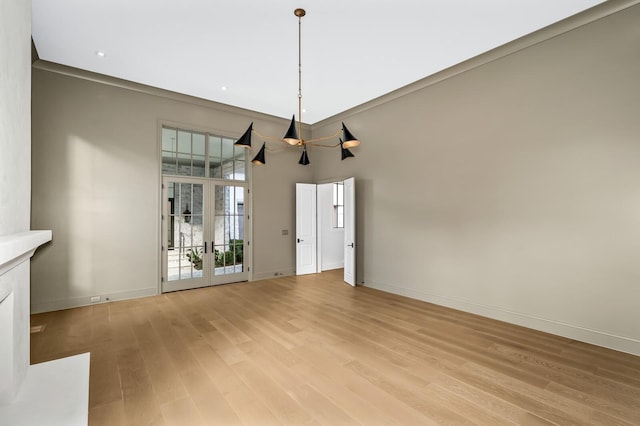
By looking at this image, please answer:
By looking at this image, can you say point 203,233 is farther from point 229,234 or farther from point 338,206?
point 338,206

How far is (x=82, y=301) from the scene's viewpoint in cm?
471

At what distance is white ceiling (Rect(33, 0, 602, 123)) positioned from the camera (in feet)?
10.8

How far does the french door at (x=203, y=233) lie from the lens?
18.2ft

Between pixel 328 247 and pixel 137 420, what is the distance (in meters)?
6.11

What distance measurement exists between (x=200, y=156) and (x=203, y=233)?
1545 millimetres

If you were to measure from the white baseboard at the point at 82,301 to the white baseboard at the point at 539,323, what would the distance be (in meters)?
4.61

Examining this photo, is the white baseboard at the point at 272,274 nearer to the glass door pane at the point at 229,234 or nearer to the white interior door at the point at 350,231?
the glass door pane at the point at 229,234

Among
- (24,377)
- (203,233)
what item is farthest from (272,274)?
(24,377)

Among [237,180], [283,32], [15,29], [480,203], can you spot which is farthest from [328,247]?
[15,29]

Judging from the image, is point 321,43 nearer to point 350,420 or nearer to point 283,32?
point 283,32

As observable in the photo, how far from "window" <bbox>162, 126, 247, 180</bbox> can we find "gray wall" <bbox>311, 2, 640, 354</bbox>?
3221 mm

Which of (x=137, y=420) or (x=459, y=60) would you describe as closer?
(x=137, y=420)

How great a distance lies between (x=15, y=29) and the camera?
218 cm

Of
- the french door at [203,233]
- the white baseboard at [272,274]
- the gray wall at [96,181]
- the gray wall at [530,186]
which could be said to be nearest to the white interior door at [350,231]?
the gray wall at [530,186]
